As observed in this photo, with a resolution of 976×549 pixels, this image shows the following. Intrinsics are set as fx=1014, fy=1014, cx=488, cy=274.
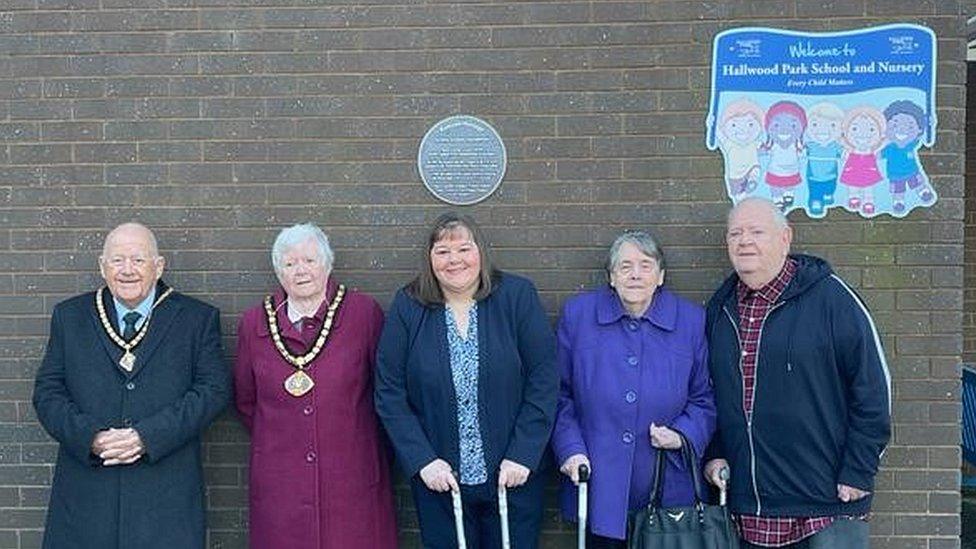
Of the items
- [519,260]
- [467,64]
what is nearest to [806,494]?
[519,260]

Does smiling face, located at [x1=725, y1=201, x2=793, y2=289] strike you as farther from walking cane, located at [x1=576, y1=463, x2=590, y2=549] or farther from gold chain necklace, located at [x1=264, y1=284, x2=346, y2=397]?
gold chain necklace, located at [x1=264, y1=284, x2=346, y2=397]

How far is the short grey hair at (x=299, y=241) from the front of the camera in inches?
162

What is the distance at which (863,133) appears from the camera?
14.4 ft

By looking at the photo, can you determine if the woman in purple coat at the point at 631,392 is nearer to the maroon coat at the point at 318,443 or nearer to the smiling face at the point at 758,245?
the smiling face at the point at 758,245

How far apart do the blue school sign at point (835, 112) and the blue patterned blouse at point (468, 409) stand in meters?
1.54

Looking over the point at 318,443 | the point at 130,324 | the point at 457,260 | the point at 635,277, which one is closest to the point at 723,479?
the point at 635,277

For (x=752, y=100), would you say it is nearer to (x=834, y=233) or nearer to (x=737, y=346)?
(x=834, y=233)

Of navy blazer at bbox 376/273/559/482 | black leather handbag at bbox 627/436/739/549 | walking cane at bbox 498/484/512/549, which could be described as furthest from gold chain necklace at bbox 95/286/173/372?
black leather handbag at bbox 627/436/739/549

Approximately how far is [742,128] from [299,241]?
196 centimetres

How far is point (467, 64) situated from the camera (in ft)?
14.7

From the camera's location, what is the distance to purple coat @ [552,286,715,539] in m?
3.90

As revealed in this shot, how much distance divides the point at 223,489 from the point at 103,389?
→ 92cm

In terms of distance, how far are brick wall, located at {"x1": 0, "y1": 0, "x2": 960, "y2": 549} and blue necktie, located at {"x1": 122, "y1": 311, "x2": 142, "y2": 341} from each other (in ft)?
1.71

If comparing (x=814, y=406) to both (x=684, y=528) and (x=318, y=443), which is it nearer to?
(x=684, y=528)
